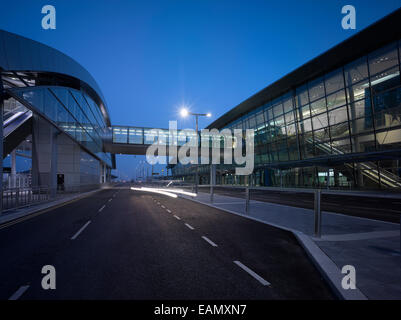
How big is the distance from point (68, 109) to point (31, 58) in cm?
825

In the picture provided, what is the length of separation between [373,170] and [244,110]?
2597cm

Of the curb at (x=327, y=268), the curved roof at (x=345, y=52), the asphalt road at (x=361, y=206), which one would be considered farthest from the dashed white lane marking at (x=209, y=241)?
the curved roof at (x=345, y=52)

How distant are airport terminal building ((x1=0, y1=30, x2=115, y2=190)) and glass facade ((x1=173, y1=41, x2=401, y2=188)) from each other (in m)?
26.1

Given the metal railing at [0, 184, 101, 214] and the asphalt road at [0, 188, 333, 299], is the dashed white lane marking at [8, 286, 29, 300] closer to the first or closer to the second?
the asphalt road at [0, 188, 333, 299]

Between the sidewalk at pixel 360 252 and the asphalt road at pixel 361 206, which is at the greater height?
→ the sidewalk at pixel 360 252

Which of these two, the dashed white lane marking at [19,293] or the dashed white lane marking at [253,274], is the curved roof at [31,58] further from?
the dashed white lane marking at [253,274]

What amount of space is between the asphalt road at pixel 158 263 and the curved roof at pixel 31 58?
12078 millimetres

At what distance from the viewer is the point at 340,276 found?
4.04 m

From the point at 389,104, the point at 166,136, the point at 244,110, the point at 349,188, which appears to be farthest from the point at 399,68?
the point at 166,136

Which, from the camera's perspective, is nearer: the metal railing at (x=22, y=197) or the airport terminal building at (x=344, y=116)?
the metal railing at (x=22, y=197)

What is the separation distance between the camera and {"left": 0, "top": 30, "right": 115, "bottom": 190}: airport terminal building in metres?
15.2

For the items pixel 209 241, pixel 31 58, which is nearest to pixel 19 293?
pixel 209 241

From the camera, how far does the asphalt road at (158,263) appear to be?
3.67 metres

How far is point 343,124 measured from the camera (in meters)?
26.5
